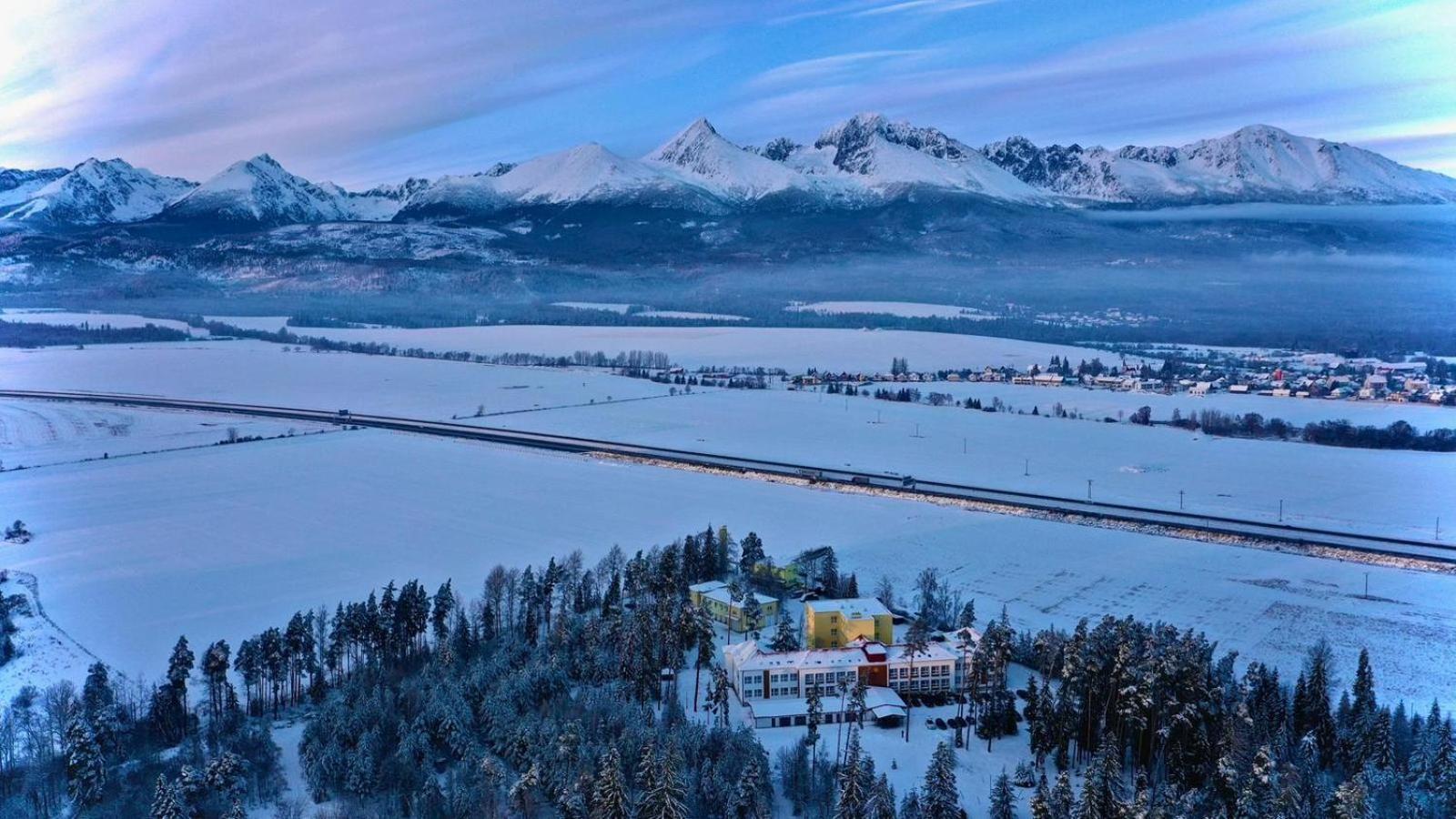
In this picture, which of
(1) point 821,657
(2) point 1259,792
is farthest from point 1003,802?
(1) point 821,657

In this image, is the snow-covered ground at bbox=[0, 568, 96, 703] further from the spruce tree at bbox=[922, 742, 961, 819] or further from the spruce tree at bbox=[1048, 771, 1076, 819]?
the spruce tree at bbox=[1048, 771, 1076, 819]

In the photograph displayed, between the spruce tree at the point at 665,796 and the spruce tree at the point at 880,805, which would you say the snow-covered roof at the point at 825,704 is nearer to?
the spruce tree at the point at 880,805

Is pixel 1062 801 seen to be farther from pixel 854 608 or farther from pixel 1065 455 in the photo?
pixel 1065 455

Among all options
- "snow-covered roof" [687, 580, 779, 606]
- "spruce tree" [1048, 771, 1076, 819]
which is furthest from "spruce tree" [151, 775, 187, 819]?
"spruce tree" [1048, 771, 1076, 819]

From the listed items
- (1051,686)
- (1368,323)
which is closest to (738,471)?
(1051,686)

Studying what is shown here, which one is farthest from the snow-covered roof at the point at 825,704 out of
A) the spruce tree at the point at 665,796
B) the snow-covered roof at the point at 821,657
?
the spruce tree at the point at 665,796

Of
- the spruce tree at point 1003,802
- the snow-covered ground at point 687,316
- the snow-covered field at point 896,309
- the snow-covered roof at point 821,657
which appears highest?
the snow-covered field at point 896,309
